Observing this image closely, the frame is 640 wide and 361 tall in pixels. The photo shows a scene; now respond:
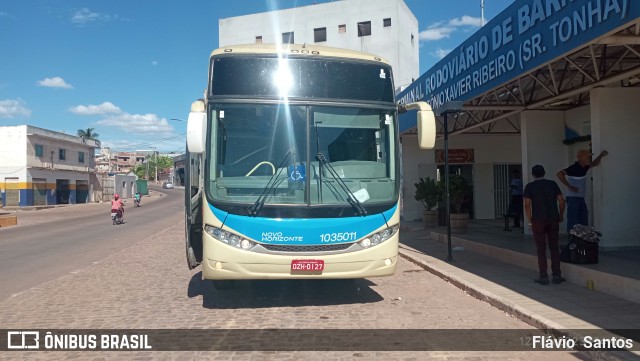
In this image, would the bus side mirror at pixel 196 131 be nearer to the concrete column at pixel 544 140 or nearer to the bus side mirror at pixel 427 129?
the bus side mirror at pixel 427 129

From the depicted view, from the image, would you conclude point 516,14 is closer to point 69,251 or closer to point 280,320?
point 280,320

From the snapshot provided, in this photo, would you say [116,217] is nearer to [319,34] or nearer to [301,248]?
[301,248]

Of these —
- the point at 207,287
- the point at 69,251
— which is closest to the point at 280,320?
the point at 207,287

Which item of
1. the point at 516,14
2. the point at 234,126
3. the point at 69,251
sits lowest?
the point at 69,251

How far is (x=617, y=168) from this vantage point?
866cm

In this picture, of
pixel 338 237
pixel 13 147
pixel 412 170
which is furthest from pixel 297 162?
pixel 13 147

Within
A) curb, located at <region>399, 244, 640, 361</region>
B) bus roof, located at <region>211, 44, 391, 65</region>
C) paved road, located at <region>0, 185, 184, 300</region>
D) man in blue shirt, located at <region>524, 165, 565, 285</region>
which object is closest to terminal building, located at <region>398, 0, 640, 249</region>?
man in blue shirt, located at <region>524, 165, 565, 285</region>

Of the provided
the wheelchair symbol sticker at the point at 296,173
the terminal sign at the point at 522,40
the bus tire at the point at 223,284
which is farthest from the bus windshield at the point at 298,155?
the terminal sign at the point at 522,40

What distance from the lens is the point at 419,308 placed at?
651 cm

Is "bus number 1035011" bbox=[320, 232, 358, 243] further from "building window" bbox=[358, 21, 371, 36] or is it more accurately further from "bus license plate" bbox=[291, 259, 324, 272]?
"building window" bbox=[358, 21, 371, 36]

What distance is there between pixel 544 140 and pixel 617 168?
10.2 feet

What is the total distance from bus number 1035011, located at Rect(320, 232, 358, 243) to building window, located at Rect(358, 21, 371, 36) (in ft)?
140

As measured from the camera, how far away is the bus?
5863 mm

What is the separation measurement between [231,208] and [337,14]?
44163 millimetres
